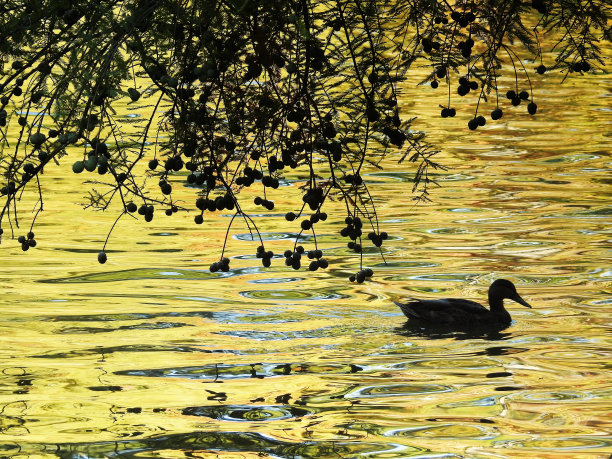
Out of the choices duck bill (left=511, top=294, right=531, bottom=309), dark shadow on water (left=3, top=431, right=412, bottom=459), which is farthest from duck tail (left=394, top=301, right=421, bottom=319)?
dark shadow on water (left=3, top=431, right=412, bottom=459)

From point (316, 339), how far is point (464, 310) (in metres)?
1.42

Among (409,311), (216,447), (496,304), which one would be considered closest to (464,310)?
(496,304)

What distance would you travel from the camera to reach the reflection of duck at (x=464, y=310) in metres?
9.80

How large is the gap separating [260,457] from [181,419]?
908 millimetres

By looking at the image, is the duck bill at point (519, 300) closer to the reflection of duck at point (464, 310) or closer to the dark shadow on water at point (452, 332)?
the reflection of duck at point (464, 310)

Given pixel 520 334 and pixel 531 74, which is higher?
pixel 531 74

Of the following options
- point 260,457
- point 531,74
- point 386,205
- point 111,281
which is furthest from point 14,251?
point 531,74

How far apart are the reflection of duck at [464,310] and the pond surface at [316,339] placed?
0.13m

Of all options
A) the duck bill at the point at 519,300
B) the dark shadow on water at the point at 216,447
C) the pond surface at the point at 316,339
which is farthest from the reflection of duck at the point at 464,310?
the dark shadow on water at the point at 216,447

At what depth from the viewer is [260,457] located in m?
6.80

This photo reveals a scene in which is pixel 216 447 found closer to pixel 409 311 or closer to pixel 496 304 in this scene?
pixel 409 311

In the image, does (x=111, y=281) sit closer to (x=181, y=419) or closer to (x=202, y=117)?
(x=181, y=419)

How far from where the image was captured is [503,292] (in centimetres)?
1016

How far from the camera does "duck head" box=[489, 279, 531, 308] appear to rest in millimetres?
10156
